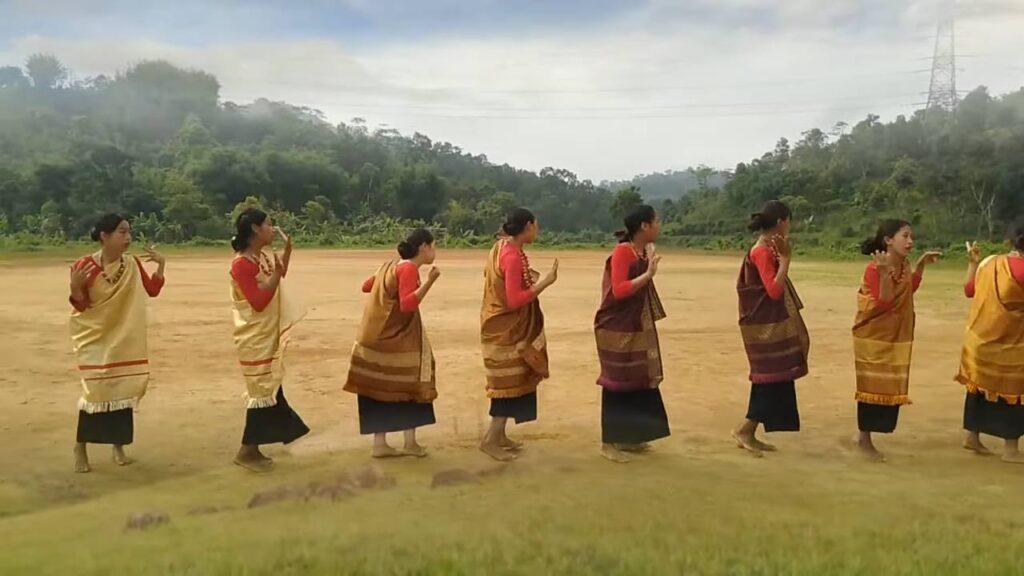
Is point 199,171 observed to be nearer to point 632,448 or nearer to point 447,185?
point 447,185

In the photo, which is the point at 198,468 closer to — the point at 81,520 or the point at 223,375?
the point at 81,520

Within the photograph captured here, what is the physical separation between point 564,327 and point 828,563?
8762mm

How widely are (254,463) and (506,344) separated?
168cm

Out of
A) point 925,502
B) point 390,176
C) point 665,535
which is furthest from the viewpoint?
point 390,176

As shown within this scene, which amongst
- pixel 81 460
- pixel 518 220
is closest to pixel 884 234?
pixel 518 220

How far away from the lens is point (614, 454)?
526 centimetres

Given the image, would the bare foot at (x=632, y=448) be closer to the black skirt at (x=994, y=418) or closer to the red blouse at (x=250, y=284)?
the black skirt at (x=994, y=418)

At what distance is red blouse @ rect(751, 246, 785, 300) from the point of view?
17.2ft

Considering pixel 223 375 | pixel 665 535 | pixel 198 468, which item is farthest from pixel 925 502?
pixel 223 375

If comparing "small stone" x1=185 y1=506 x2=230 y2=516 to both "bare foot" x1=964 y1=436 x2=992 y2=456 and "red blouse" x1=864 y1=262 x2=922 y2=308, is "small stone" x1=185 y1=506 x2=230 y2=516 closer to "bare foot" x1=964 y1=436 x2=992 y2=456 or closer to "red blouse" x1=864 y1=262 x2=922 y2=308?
"red blouse" x1=864 y1=262 x2=922 y2=308

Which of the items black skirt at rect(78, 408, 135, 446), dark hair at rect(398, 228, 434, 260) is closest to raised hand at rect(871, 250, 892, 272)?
dark hair at rect(398, 228, 434, 260)

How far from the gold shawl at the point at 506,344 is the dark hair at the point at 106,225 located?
2.29m

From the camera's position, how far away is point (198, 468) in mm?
5105

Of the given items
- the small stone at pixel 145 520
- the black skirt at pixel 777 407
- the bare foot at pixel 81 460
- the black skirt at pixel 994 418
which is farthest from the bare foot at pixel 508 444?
the black skirt at pixel 994 418
